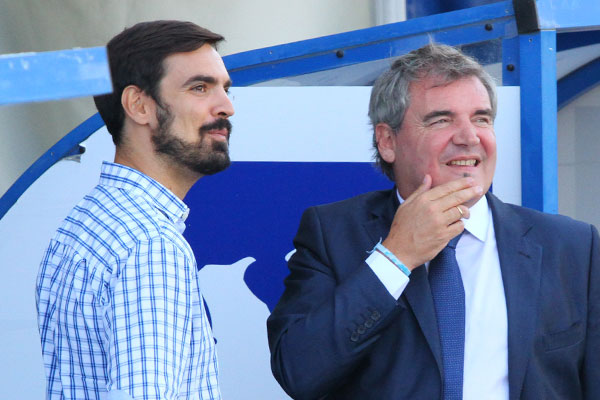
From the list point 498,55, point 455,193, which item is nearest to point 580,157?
point 498,55

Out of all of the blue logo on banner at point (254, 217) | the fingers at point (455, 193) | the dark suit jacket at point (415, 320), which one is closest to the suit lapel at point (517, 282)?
the dark suit jacket at point (415, 320)

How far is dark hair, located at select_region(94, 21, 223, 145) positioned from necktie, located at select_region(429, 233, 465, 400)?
66 centimetres

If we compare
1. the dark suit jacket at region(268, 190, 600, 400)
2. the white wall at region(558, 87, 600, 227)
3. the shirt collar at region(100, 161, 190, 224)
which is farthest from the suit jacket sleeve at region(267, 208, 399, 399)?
the white wall at region(558, 87, 600, 227)

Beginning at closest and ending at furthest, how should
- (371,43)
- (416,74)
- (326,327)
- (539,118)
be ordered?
(326,327)
(416,74)
(539,118)
(371,43)

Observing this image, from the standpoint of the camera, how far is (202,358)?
1.38 m

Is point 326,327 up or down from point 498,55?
down

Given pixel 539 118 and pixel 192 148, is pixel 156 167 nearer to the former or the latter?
pixel 192 148

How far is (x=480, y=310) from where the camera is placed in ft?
5.60

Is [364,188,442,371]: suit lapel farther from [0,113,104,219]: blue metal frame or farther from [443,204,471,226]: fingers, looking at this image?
[0,113,104,219]: blue metal frame

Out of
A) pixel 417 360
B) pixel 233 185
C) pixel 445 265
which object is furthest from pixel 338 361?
pixel 233 185

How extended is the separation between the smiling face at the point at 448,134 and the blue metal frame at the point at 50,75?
1243mm

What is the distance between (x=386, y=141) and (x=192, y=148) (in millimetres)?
530

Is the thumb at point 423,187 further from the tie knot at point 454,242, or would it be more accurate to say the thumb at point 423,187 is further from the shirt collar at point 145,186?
the shirt collar at point 145,186

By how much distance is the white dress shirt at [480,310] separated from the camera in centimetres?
165
